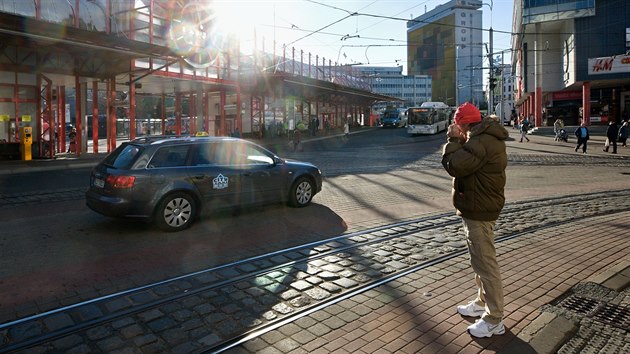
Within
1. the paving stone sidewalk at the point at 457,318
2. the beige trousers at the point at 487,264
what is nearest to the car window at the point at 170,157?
the paving stone sidewalk at the point at 457,318

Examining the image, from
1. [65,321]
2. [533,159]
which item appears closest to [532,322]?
[65,321]

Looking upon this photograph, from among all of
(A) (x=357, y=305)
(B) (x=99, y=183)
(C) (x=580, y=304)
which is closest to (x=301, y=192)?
(B) (x=99, y=183)

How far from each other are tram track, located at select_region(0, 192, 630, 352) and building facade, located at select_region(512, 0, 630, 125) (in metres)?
38.3

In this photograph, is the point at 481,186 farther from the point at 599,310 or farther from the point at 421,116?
the point at 421,116

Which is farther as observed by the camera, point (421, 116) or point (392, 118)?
point (392, 118)

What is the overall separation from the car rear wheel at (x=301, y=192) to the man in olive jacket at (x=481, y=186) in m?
5.78

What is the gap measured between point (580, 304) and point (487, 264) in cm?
151

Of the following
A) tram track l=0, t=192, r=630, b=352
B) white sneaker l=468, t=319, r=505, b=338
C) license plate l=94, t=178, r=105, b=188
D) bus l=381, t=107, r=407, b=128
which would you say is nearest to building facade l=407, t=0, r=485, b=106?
bus l=381, t=107, r=407, b=128

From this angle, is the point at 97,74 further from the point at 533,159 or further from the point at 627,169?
the point at 627,169

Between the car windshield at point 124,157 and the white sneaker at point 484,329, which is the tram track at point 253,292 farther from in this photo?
the car windshield at point 124,157

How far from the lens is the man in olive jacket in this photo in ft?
11.9

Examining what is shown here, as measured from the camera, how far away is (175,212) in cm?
755

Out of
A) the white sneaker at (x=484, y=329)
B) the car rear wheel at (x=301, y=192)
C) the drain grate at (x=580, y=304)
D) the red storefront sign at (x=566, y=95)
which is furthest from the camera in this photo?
the red storefront sign at (x=566, y=95)

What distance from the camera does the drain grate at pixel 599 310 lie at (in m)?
4.31
